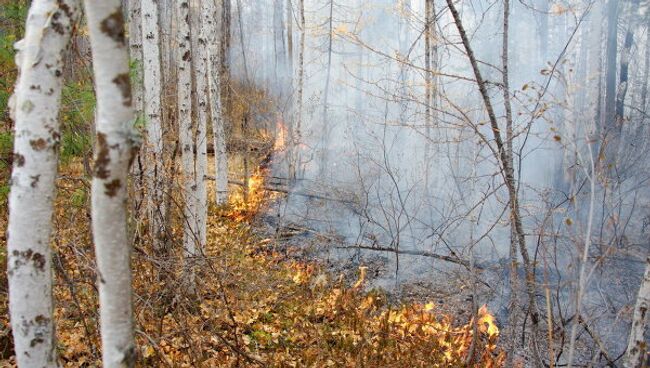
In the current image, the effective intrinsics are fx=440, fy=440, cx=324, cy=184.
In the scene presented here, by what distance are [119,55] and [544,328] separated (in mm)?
5854

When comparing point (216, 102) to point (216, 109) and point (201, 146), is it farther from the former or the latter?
point (201, 146)

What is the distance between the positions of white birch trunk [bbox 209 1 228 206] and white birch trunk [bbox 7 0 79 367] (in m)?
6.22

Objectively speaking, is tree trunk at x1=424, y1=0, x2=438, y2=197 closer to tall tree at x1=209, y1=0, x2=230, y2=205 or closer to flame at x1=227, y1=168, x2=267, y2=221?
tall tree at x1=209, y1=0, x2=230, y2=205

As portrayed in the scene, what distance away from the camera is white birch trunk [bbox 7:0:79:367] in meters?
1.87

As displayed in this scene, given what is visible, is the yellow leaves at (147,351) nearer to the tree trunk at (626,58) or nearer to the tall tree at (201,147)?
the tall tree at (201,147)

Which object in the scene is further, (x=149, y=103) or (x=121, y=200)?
(x=149, y=103)

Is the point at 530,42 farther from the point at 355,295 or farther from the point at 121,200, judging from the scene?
the point at 121,200

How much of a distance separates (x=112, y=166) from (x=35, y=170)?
54 centimetres

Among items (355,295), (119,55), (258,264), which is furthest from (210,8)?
(119,55)

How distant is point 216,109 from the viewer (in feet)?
30.5

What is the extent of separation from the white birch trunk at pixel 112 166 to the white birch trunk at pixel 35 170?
447 mm

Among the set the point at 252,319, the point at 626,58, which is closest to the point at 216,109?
the point at 252,319

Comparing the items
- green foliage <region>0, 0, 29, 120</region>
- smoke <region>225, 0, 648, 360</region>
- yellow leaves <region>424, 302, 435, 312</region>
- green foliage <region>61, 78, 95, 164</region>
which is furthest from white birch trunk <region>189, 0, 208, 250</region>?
yellow leaves <region>424, 302, 435, 312</region>

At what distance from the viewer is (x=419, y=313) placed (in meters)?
5.96
